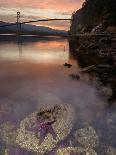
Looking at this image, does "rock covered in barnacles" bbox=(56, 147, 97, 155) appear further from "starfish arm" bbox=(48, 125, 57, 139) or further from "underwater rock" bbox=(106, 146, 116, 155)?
"starfish arm" bbox=(48, 125, 57, 139)

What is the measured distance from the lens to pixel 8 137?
1727 centimetres

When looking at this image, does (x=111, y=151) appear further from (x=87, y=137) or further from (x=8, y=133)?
(x=8, y=133)

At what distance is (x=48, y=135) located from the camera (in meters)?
17.8

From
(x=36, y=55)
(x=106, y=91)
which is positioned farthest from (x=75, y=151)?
(x=36, y=55)

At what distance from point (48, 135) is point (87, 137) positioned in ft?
8.21

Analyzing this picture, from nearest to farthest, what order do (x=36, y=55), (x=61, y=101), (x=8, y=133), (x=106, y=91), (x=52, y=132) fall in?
1. (x=8, y=133)
2. (x=52, y=132)
3. (x=61, y=101)
4. (x=106, y=91)
5. (x=36, y=55)

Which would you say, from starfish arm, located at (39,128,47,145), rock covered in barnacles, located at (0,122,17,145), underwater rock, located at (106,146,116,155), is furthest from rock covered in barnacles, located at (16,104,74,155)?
underwater rock, located at (106,146,116,155)

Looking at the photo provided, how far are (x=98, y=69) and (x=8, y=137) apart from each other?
27.6 metres

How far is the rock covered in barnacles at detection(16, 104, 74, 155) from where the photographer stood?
16.7 metres

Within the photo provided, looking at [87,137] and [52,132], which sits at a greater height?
[52,132]

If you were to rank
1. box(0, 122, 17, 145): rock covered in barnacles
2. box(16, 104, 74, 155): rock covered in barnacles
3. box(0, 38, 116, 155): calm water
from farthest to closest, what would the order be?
box(0, 38, 116, 155): calm water
box(0, 122, 17, 145): rock covered in barnacles
box(16, 104, 74, 155): rock covered in barnacles

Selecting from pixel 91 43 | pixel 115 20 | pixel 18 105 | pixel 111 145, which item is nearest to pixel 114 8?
pixel 115 20

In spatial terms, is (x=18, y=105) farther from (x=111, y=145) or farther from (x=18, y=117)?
(x=111, y=145)

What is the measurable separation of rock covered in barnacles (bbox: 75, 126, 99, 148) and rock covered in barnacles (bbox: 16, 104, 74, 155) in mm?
811
